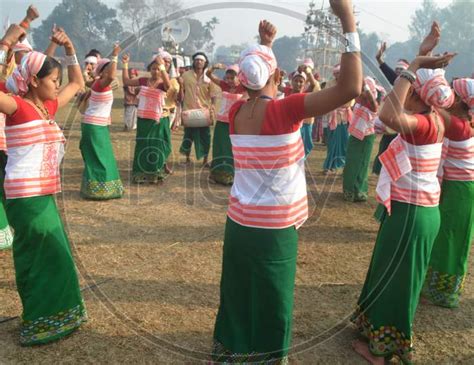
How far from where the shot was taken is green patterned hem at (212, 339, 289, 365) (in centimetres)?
268

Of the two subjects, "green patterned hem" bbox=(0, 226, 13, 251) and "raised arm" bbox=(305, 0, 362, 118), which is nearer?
"raised arm" bbox=(305, 0, 362, 118)

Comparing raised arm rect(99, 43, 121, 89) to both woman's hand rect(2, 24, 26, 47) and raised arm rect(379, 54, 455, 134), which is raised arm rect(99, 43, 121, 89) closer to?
woman's hand rect(2, 24, 26, 47)

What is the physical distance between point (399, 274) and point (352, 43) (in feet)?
5.70

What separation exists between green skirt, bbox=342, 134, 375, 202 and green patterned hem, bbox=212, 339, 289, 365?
15.6 ft

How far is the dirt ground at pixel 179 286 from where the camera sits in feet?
10.5

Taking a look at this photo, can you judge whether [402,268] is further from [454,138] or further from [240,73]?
[240,73]

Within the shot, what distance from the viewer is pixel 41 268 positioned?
9.95 ft

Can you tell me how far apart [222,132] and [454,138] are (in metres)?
4.45

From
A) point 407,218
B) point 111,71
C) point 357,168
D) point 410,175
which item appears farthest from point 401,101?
point 357,168

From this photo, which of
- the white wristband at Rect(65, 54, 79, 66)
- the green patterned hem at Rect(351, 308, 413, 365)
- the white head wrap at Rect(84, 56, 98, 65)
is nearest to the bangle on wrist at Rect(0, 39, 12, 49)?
the white wristband at Rect(65, 54, 79, 66)

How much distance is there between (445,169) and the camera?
3.80 m

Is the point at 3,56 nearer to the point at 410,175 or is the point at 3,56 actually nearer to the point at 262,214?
the point at 262,214

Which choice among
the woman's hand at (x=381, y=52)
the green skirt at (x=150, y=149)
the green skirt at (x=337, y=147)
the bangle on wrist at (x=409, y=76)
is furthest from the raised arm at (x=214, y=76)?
the bangle on wrist at (x=409, y=76)

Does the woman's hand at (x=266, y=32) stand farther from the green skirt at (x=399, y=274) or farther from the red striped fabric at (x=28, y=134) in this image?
the red striped fabric at (x=28, y=134)
